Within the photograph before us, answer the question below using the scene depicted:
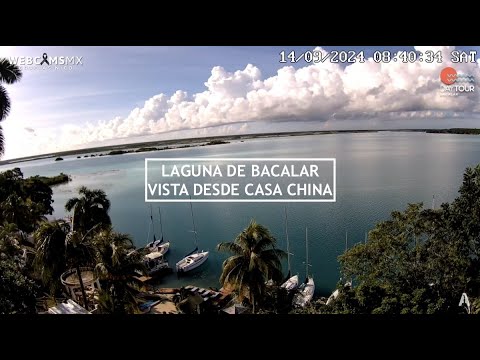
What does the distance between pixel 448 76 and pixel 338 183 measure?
9.84 feet

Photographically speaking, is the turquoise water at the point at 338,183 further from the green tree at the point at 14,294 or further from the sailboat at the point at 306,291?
the green tree at the point at 14,294

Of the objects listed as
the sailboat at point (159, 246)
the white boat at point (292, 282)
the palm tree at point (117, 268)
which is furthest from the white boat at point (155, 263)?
the palm tree at point (117, 268)

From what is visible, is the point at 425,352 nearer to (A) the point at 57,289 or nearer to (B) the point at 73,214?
(A) the point at 57,289

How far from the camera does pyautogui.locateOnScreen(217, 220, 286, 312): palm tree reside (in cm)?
735

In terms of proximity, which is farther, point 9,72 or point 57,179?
point 57,179

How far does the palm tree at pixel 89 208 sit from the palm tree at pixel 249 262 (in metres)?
3.61

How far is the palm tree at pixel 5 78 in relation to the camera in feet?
20.4

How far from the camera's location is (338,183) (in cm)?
817

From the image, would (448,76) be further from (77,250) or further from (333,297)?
(77,250)

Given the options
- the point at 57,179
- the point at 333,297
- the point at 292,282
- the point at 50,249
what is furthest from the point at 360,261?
the point at 57,179

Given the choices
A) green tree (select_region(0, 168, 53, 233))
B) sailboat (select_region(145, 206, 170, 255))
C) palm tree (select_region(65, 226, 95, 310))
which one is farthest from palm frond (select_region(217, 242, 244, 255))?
sailboat (select_region(145, 206, 170, 255))
